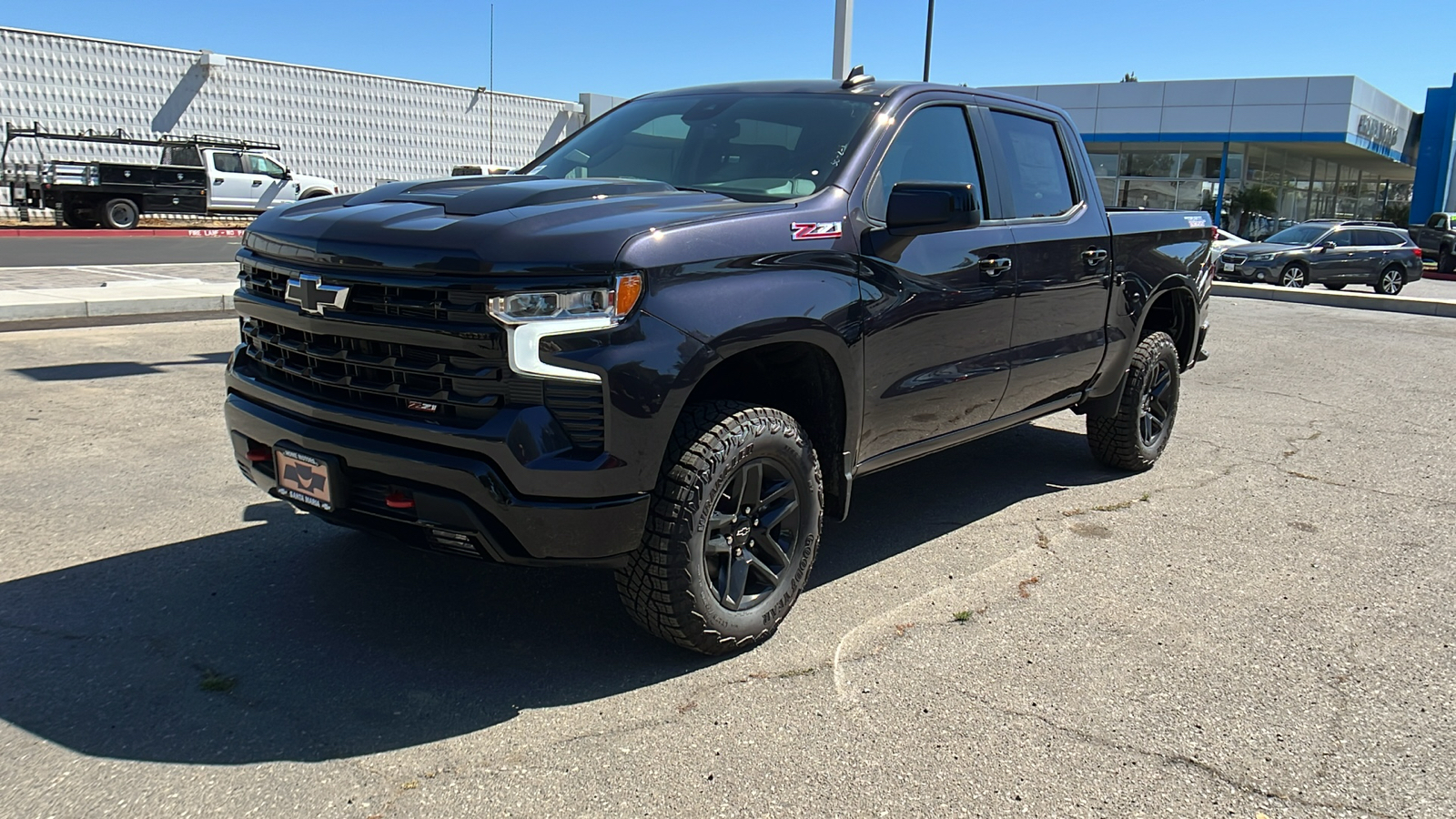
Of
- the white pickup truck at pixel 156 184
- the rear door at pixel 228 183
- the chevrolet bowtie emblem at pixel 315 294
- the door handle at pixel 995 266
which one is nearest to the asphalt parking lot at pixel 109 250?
the white pickup truck at pixel 156 184

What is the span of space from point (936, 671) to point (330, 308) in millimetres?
2164

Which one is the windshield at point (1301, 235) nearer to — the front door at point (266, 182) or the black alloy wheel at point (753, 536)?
the black alloy wheel at point (753, 536)

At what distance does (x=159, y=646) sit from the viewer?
3.36 m

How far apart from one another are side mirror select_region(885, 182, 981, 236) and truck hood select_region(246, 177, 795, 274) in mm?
382

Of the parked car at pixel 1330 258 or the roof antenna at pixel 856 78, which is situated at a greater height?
the roof antenna at pixel 856 78

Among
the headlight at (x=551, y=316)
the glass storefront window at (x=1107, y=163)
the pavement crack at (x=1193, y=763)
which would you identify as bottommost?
the pavement crack at (x=1193, y=763)

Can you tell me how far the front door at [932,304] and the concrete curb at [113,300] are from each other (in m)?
7.48

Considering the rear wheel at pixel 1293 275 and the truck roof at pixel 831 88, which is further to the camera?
the rear wheel at pixel 1293 275

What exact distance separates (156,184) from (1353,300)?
2552 centimetres

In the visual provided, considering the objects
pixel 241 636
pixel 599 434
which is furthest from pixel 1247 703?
pixel 241 636

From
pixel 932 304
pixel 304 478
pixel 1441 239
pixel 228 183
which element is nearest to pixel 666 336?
pixel 304 478

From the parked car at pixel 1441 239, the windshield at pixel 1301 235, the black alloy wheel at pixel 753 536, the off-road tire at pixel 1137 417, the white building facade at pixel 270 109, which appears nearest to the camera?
the black alloy wheel at pixel 753 536

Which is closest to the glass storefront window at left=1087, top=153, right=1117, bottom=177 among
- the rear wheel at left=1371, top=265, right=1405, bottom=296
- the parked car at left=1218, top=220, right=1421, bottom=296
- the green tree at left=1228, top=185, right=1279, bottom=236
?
the green tree at left=1228, top=185, right=1279, bottom=236

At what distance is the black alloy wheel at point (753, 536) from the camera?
335 centimetres
